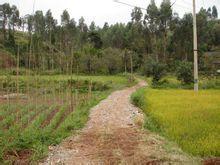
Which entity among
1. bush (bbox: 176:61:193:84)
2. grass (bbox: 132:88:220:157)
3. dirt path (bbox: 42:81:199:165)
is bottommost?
dirt path (bbox: 42:81:199:165)

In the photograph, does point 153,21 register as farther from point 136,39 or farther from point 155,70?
point 155,70

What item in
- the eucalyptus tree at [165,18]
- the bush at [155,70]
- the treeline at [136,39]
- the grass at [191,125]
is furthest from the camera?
the eucalyptus tree at [165,18]

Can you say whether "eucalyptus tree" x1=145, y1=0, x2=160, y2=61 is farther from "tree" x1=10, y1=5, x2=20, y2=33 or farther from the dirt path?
the dirt path

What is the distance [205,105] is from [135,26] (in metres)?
44.6

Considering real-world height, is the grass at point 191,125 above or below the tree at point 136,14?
below

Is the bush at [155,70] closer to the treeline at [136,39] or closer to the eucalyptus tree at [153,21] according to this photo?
the treeline at [136,39]

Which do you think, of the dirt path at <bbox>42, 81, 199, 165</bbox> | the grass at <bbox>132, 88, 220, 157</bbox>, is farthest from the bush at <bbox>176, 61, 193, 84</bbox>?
the dirt path at <bbox>42, 81, 199, 165</bbox>

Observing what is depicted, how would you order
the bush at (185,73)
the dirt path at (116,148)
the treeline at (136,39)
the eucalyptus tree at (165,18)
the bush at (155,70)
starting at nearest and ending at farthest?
the dirt path at (116,148) < the bush at (185,73) < the bush at (155,70) < the treeline at (136,39) < the eucalyptus tree at (165,18)

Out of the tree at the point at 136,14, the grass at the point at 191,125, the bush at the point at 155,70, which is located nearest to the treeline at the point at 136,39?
the tree at the point at 136,14

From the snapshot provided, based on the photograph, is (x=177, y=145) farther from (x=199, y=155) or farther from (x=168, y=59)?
(x=168, y=59)

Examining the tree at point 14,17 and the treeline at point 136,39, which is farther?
the tree at point 14,17

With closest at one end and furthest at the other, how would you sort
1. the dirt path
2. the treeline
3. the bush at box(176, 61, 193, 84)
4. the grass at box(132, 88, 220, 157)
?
A: the dirt path → the grass at box(132, 88, 220, 157) → the bush at box(176, 61, 193, 84) → the treeline

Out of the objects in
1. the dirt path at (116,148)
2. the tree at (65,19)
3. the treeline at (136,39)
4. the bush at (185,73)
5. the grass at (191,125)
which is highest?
the tree at (65,19)

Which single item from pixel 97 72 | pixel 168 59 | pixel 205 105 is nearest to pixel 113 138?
pixel 205 105
